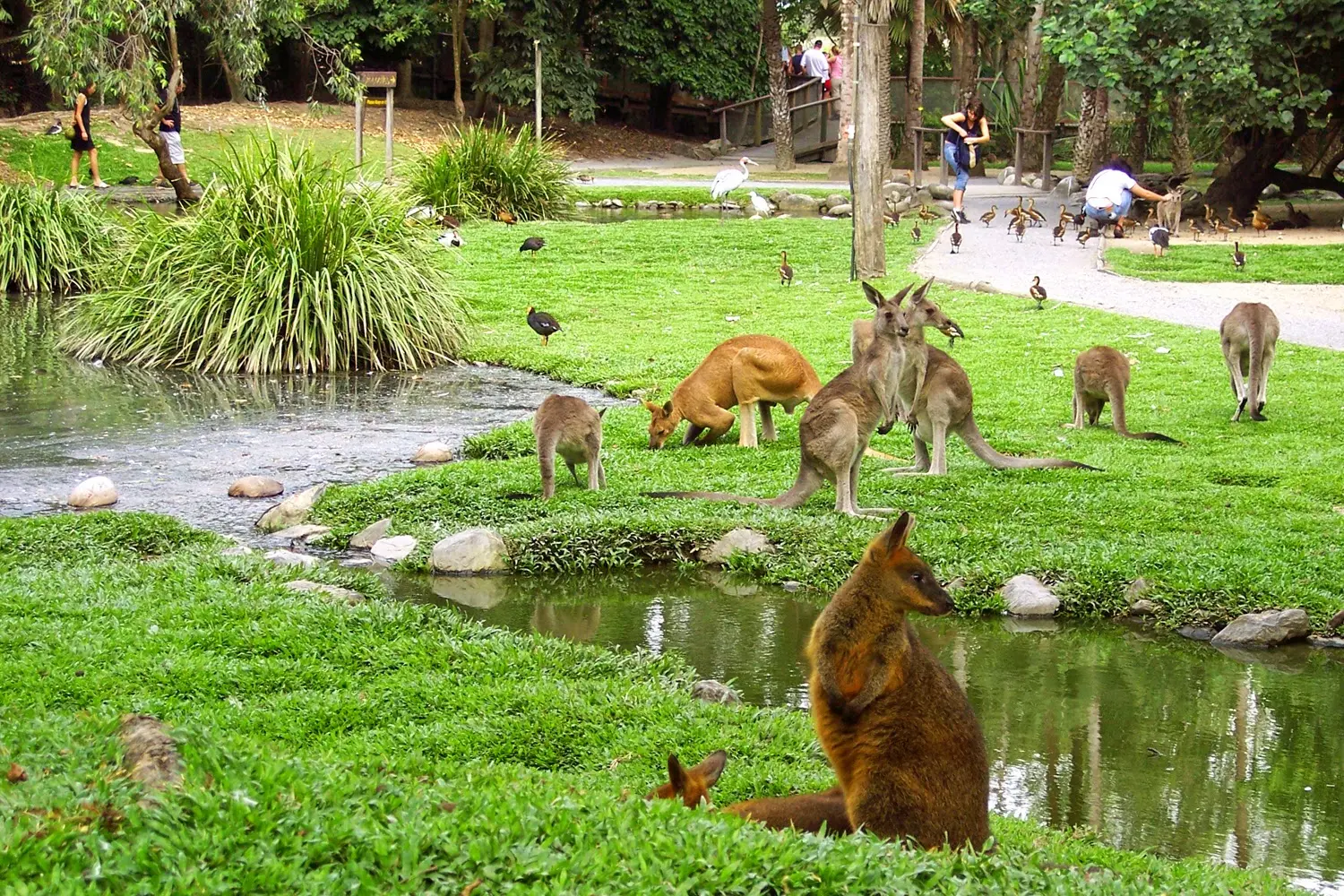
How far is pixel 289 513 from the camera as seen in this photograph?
8828mm

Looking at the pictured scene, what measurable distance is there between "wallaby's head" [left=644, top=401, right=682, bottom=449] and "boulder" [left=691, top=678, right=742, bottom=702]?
Answer: 4455 mm

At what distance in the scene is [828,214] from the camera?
28.5 m

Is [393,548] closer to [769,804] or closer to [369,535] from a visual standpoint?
[369,535]

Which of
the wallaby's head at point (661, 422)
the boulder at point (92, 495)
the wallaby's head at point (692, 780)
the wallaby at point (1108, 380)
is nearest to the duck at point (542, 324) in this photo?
the wallaby's head at point (661, 422)

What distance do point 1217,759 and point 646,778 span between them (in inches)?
93.8

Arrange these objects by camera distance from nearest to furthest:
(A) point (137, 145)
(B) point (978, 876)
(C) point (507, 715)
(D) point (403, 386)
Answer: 1. (B) point (978, 876)
2. (C) point (507, 715)
3. (D) point (403, 386)
4. (A) point (137, 145)

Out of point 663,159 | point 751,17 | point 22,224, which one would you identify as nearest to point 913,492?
point 22,224

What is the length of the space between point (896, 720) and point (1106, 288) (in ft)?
50.7

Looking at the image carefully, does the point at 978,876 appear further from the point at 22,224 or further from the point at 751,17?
the point at 751,17

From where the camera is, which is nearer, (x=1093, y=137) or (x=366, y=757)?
(x=366, y=757)

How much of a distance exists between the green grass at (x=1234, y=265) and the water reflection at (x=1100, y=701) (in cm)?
1194

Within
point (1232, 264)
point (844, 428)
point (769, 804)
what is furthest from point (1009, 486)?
point (1232, 264)

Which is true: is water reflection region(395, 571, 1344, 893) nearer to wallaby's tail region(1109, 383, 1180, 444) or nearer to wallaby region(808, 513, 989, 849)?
wallaby region(808, 513, 989, 849)

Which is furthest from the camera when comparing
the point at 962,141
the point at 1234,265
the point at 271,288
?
the point at 962,141
